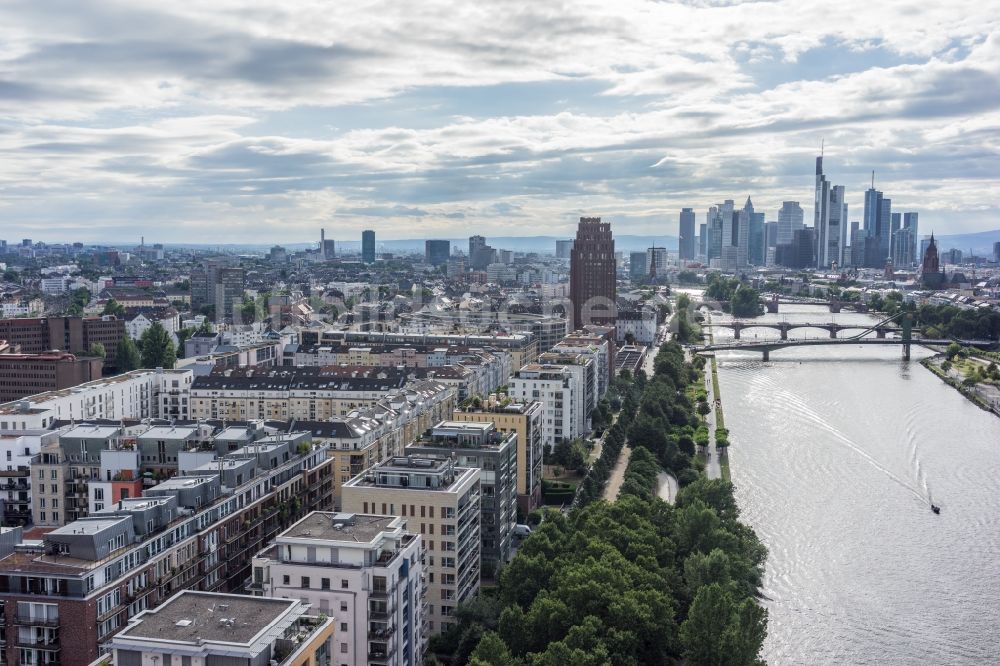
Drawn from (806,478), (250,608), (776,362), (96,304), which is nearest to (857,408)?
(806,478)

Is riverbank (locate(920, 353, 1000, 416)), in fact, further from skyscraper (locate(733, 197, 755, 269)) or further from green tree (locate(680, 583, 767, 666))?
skyscraper (locate(733, 197, 755, 269))

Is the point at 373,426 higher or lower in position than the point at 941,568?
higher

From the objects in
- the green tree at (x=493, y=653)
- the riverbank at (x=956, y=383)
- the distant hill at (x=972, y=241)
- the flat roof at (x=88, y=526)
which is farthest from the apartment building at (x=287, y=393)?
the distant hill at (x=972, y=241)

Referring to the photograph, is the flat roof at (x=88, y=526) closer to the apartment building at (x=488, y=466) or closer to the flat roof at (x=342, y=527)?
the flat roof at (x=342, y=527)

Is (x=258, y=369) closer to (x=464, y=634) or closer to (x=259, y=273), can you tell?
(x=464, y=634)

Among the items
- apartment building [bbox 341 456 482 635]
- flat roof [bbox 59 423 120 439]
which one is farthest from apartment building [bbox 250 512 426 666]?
flat roof [bbox 59 423 120 439]

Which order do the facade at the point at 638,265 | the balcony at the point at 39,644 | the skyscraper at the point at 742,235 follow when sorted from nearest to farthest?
the balcony at the point at 39,644 < the facade at the point at 638,265 < the skyscraper at the point at 742,235

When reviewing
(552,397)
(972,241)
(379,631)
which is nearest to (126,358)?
(552,397)

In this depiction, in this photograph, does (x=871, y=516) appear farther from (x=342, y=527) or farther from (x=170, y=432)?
(x=170, y=432)
